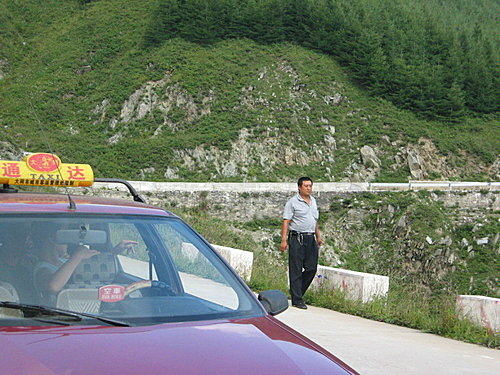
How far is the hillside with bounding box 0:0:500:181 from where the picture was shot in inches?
2030

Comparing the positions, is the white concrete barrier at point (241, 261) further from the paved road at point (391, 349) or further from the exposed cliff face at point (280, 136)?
the exposed cliff face at point (280, 136)

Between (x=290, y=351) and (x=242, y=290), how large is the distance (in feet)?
2.27

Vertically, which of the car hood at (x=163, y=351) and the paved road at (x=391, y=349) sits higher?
the car hood at (x=163, y=351)

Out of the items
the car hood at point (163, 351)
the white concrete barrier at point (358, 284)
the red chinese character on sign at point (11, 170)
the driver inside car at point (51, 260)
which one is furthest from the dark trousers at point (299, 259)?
the car hood at point (163, 351)

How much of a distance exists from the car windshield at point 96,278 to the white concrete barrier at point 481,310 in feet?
18.2

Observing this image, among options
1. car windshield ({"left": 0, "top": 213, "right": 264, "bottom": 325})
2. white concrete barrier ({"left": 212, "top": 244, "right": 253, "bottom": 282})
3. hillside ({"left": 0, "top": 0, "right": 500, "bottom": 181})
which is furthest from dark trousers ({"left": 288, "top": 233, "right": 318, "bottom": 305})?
hillside ({"left": 0, "top": 0, "right": 500, "bottom": 181})

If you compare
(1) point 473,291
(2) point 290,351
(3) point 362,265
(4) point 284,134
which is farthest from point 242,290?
(4) point 284,134

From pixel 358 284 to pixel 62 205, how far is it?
25.3ft

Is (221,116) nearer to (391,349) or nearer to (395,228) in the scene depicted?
(395,228)

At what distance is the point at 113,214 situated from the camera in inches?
142

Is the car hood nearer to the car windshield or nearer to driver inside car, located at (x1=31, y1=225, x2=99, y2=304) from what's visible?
the car windshield

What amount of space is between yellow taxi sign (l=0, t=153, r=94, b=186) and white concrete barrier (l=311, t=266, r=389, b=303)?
7088 mm

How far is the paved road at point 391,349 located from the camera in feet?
20.9

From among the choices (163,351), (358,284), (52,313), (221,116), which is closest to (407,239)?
(221,116)
